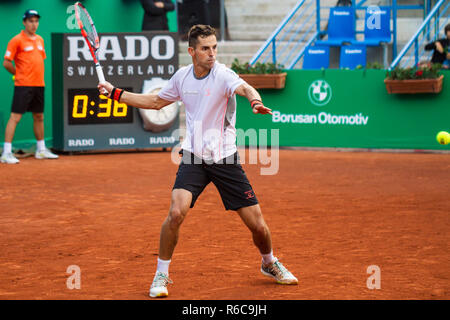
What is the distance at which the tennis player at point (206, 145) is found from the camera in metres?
5.16

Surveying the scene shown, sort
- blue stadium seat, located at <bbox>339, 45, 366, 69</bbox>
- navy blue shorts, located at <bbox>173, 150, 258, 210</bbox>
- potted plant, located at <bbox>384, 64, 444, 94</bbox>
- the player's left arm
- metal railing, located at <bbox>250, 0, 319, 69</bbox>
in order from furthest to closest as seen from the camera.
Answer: metal railing, located at <bbox>250, 0, 319, 69</bbox>
blue stadium seat, located at <bbox>339, 45, 366, 69</bbox>
potted plant, located at <bbox>384, 64, 444, 94</bbox>
navy blue shorts, located at <bbox>173, 150, 258, 210</bbox>
the player's left arm

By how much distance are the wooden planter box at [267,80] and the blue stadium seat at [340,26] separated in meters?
3.03

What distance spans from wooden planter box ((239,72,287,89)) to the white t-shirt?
8394 millimetres

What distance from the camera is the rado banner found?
42.6 feet

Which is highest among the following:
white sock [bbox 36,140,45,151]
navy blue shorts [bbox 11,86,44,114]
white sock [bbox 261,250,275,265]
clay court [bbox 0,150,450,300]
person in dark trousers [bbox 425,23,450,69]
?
person in dark trousers [bbox 425,23,450,69]

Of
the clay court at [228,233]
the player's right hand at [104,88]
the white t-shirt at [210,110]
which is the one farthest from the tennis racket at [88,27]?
the clay court at [228,233]

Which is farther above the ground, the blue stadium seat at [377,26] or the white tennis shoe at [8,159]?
the blue stadium seat at [377,26]

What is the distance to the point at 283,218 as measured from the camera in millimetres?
7914

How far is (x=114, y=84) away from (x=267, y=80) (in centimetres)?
268

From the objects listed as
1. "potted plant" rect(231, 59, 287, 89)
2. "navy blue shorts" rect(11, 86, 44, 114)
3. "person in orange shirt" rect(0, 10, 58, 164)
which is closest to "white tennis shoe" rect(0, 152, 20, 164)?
"person in orange shirt" rect(0, 10, 58, 164)

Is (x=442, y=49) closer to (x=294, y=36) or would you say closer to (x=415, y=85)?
(x=415, y=85)

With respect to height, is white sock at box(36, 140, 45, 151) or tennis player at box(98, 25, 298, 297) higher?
tennis player at box(98, 25, 298, 297)

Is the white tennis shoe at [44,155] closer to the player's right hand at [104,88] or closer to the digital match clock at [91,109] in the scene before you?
the digital match clock at [91,109]

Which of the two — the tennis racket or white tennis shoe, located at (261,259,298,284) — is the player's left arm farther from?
the tennis racket
